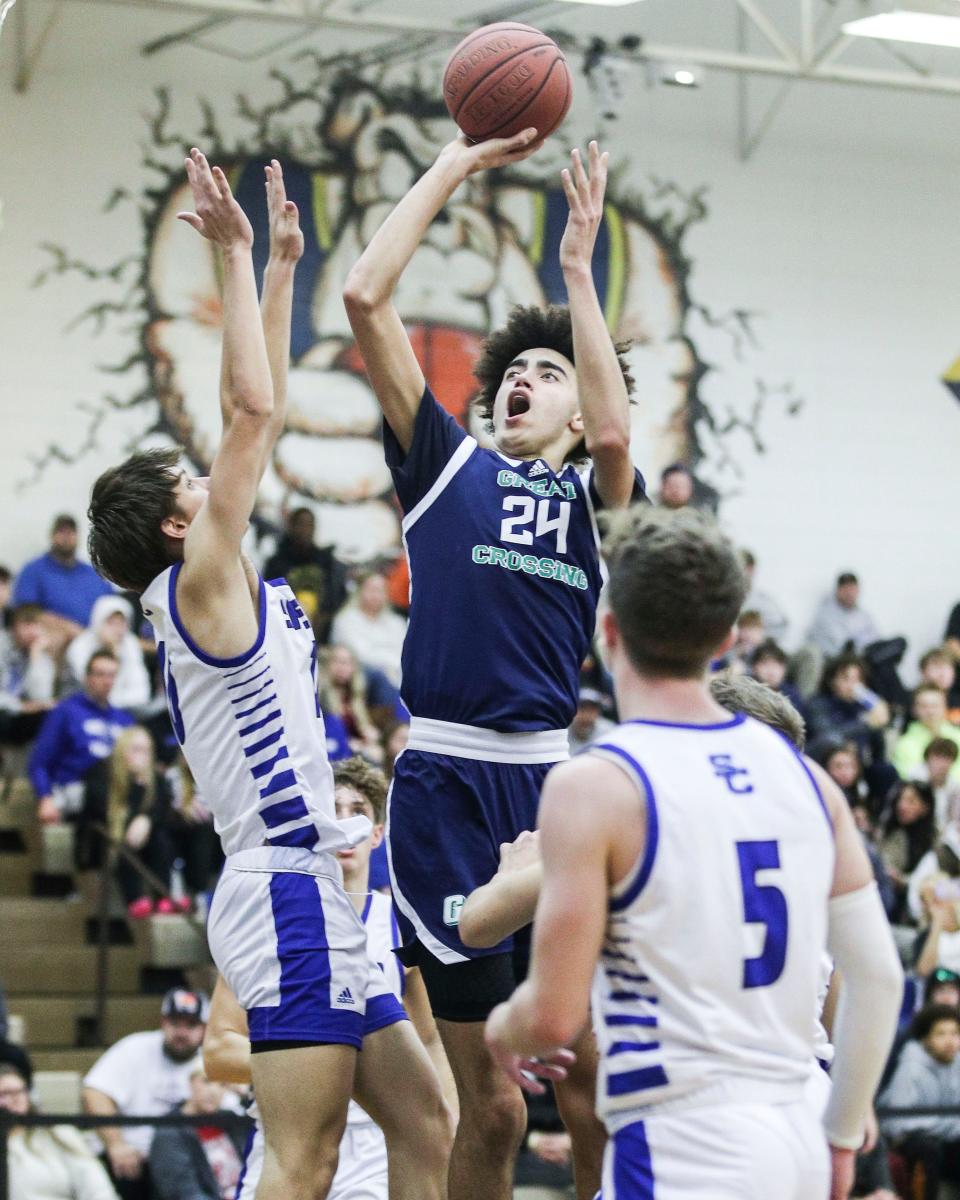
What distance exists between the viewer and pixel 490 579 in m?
4.62

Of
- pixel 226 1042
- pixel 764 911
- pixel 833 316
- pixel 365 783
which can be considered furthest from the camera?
pixel 833 316

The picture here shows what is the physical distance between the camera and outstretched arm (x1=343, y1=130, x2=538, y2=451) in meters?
4.46

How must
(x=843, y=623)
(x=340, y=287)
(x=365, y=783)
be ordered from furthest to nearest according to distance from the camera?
1. (x=843, y=623)
2. (x=340, y=287)
3. (x=365, y=783)

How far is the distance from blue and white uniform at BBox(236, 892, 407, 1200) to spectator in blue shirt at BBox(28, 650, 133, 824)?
6.34 metres

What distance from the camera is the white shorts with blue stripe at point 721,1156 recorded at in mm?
3053

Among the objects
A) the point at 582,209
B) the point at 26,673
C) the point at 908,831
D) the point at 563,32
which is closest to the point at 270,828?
the point at 582,209

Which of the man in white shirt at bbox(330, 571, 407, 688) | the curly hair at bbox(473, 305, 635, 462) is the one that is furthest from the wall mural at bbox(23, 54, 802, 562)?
the curly hair at bbox(473, 305, 635, 462)

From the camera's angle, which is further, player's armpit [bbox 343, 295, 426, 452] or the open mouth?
the open mouth

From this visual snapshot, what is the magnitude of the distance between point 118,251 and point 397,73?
298 cm

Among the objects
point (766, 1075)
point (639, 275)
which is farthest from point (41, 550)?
point (766, 1075)

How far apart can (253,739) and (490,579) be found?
2.26 feet

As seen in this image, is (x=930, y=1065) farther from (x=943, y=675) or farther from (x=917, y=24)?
(x=917, y=24)

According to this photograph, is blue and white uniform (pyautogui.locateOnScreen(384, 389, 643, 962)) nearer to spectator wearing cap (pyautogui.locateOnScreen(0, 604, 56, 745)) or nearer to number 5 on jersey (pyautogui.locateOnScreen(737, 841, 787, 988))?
number 5 on jersey (pyautogui.locateOnScreen(737, 841, 787, 988))

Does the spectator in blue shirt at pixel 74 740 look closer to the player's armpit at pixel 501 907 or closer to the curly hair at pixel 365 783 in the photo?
the curly hair at pixel 365 783
